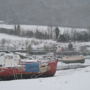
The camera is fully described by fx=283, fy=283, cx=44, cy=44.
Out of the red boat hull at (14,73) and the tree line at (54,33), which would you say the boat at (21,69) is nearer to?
the red boat hull at (14,73)

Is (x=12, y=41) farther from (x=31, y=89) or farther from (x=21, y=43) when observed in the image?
(x=31, y=89)

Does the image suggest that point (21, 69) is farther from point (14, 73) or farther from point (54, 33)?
point (54, 33)

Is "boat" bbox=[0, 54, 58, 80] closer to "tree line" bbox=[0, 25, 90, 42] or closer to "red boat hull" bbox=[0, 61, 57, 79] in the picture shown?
"red boat hull" bbox=[0, 61, 57, 79]

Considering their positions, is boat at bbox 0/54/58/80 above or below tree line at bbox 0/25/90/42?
below

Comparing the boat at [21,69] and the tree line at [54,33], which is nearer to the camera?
the boat at [21,69]

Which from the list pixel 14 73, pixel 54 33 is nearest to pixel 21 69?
pixel 14 73

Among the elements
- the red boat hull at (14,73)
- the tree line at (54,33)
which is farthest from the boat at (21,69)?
the tree line at (54,33)

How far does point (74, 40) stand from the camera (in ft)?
160

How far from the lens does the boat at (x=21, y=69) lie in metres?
15.5

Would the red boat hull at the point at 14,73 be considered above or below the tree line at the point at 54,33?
below

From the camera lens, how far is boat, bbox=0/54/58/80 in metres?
15.5

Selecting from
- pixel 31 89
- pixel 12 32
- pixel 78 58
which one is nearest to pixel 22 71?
pixel 31 89

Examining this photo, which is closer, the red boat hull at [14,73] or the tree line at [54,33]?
the red boat hull at [14,73]

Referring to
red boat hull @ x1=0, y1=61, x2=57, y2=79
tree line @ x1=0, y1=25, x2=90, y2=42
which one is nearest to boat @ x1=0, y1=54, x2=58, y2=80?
red boat hull @ x1=0, y1=61, x2=57, y2=79
